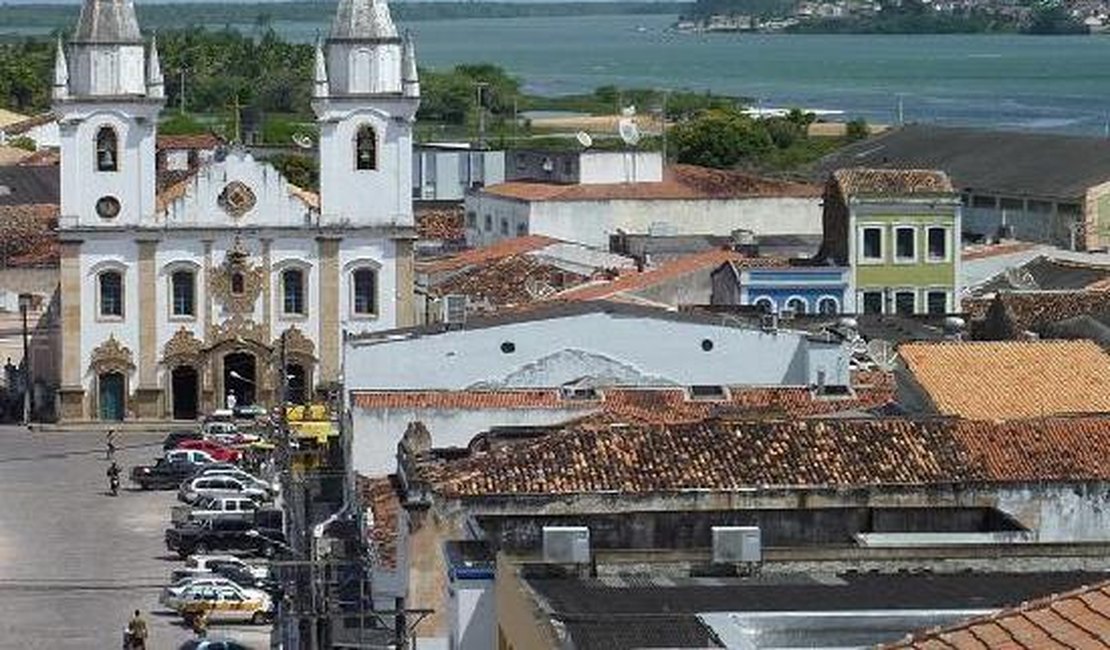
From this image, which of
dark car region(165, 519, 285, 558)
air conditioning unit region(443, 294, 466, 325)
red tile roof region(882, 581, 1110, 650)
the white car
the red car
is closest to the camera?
red tile roof region(882, 581, 1110, 650)

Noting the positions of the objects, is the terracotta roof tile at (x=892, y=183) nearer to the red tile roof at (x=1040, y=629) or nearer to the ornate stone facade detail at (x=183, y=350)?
the ornate stone facade detail at (x=183, y=350)

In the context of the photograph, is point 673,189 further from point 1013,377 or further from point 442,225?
point 1013,377

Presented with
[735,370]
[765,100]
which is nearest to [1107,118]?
[765,100]

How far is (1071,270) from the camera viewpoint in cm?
5378

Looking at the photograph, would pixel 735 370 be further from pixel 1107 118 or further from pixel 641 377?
pixel 1107 118

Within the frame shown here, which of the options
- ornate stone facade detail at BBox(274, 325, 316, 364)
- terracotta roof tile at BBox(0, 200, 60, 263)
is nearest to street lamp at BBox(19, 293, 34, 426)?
ornate stone facade detail at BBox(274, 325, 316, 364)

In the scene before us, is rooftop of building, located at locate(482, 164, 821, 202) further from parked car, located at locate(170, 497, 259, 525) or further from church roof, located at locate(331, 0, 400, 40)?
parked car, located at locate(170, 497, 259, 525)

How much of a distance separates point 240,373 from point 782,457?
3231 centimetres

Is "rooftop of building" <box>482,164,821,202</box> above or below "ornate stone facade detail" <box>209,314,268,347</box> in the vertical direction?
above

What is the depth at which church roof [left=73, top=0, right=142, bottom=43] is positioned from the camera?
56.3 meters

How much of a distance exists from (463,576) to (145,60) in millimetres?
37546

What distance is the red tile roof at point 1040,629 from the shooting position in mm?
11102

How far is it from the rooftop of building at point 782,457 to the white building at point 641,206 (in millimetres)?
38232

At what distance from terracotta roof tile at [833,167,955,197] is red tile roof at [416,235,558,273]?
722 cm
